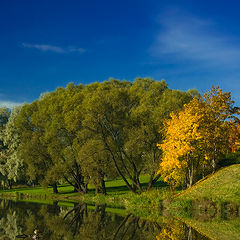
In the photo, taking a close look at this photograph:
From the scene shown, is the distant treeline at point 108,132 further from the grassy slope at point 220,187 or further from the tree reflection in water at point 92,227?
the tree reflection in water at point 92,227

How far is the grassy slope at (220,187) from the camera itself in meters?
30.3

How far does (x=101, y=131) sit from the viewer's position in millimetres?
41000

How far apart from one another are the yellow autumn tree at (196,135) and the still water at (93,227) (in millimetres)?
7658

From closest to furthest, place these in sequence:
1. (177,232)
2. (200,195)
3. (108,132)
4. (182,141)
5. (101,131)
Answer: (177,232) < (200,195) < (182,141) < (101,131) < (108,132)

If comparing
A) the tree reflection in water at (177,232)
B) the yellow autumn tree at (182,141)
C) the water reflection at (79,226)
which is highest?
the yellow autumn tree at (182,141)

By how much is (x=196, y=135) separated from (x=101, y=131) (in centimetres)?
1301

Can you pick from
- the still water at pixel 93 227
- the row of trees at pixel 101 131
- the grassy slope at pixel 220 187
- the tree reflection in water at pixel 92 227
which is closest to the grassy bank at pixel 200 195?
the grassy slope at pixel 220 187

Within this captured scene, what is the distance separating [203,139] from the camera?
3444cm

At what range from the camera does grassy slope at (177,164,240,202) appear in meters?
30.3

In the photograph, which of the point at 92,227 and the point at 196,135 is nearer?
the point at 92,227

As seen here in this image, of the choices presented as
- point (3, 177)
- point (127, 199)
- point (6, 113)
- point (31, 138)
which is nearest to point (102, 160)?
point (127, 199)

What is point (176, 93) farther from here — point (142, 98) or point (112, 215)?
point (112, 215)

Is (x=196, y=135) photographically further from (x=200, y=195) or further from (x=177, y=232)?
(x=177, y=232)

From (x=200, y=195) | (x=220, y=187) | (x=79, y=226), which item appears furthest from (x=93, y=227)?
(x=220, y=187)
